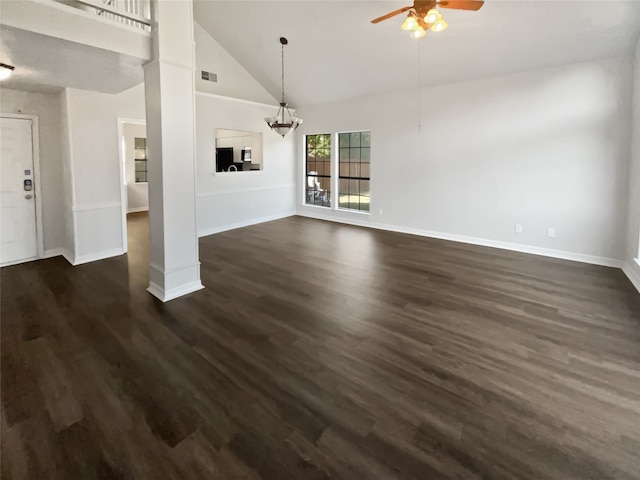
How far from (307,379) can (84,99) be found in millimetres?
5025

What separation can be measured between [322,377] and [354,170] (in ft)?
21.3

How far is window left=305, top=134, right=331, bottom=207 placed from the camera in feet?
28.9

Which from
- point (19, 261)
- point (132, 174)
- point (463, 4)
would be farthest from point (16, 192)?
point (463, 4)

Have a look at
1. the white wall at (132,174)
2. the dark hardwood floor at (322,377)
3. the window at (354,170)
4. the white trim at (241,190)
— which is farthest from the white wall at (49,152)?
the window at (354,170)

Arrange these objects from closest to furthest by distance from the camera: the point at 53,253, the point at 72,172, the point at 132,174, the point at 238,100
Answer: the point at 72,172
the point at 53,253
the point at 238,100
the point at 132,174

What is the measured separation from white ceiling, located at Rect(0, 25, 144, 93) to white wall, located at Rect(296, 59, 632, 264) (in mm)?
4943

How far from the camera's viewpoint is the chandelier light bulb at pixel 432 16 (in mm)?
3389

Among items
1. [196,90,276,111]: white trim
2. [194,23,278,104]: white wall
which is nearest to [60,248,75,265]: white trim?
[196,90,276,111]: white trim

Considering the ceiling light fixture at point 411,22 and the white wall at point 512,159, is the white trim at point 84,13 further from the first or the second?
the white wall at point 512,159

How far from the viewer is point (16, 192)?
4.95 m

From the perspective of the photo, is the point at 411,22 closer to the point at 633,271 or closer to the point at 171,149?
the point at 171,149

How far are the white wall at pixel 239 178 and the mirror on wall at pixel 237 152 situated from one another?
0.55 meters

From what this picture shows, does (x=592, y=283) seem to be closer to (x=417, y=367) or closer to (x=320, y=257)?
(x=417, y=367)

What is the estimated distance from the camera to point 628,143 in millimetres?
4871
